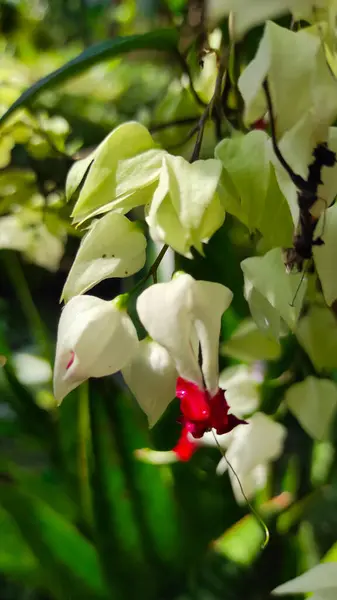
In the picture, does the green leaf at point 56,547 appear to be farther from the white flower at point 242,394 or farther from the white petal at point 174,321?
the white petal at point 174,321

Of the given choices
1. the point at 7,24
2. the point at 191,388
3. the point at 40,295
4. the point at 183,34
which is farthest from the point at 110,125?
the point at 40,295

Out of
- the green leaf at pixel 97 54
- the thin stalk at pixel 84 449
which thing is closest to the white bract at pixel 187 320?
the green leaf at pixel 97 54

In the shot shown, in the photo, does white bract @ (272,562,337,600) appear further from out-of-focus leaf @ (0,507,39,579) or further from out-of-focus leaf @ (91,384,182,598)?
out-of-focus leaf @ (0,507,39,579)

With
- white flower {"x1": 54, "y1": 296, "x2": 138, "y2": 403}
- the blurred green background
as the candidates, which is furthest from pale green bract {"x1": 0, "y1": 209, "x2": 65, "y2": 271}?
white flower {"x1": 54, "y1": 296, "x2": 138, "y2": 403}

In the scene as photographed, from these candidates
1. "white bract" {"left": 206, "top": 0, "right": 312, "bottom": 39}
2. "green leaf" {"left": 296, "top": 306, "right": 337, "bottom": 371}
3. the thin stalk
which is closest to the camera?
"white bract" {"left": 206, "top": 0, "right": 312, "bottom": 39}

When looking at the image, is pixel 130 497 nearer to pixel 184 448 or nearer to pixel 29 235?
pixel 184 448

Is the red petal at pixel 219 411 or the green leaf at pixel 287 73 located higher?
the green leaf at pixel 287 73
